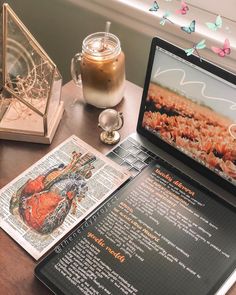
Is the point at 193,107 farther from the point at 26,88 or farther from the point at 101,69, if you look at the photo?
the point at 26,88

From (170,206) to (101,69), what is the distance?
13.3 inches

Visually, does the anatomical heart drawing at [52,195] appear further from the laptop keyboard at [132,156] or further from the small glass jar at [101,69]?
the small glass jar at [101,69]

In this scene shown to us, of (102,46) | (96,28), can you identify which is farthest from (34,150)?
(96,28)

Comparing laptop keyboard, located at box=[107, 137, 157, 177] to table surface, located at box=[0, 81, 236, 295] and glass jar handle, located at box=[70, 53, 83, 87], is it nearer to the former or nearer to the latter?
table surface, located at box=[0, 81, 236, 295]

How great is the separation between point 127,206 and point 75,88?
0.40 meters

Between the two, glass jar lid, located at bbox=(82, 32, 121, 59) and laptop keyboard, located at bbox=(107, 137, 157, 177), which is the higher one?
glass jar lid, located at bbox=(82, 32, 121, 59)

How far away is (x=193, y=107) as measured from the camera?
88 cm

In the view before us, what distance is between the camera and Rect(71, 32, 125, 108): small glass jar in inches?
39.2

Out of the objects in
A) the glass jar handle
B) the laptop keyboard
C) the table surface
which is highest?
the glass jar handle

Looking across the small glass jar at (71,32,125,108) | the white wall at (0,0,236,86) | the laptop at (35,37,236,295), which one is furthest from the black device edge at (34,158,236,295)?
the white wall at (0,0,236,86)

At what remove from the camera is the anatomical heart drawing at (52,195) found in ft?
2.85

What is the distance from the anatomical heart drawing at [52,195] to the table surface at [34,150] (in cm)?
5

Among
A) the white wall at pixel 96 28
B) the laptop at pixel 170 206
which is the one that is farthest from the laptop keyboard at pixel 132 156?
the white wall at pixel 96 28

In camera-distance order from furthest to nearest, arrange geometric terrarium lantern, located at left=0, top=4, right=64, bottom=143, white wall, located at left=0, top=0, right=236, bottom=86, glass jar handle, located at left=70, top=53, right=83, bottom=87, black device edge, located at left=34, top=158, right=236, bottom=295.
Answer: white wall, located at left=0, top=0, right=236, bottom=86
glass jar handle, located at left=70, top=53, right=83, bottom=87
geometric terrarium lantern, located at left=0, top=4, right=64, bottom=143
black device edge, located at left=34, top=158, right=236, bottom=295
